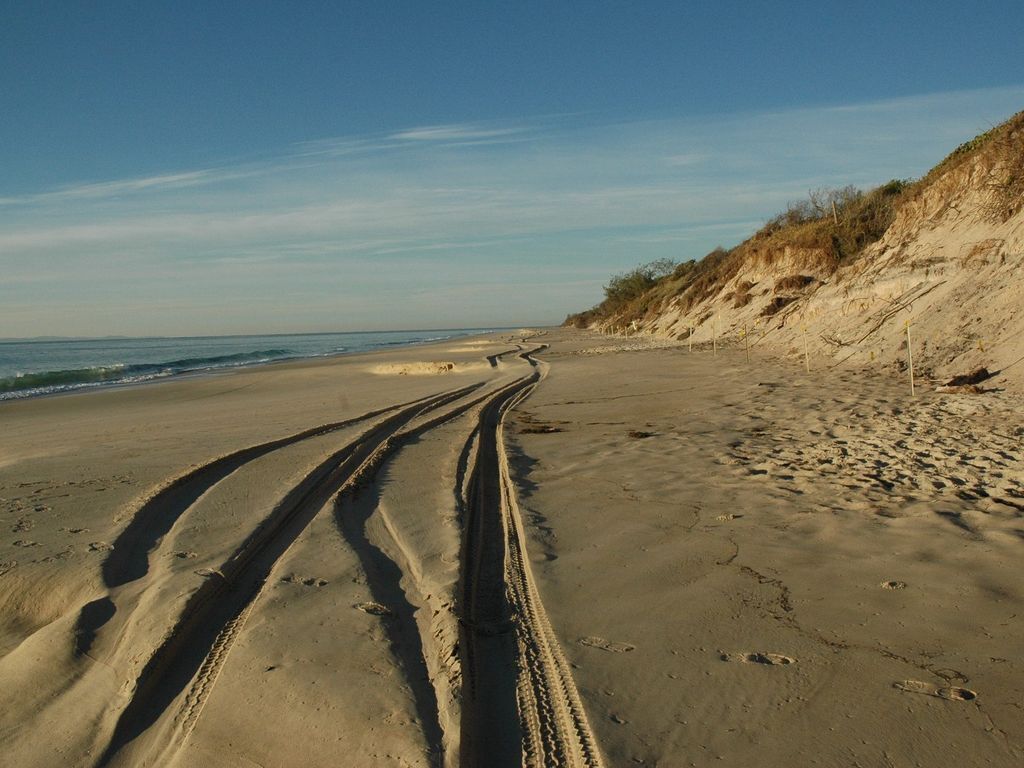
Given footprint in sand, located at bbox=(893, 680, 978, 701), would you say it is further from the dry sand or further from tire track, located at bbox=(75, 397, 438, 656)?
tire track, located at bbox=(75, 397, 438, 656)

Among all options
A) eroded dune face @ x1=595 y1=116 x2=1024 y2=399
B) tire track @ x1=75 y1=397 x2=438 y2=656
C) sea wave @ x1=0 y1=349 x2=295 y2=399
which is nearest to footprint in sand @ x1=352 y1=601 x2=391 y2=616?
tire track @ x1=75 y1=397 x2=438 y2=656

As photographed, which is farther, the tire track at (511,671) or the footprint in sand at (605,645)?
the footprint in sand at (605,645)

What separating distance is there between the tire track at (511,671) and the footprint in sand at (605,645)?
15 cm

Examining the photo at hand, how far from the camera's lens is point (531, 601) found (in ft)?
14.3

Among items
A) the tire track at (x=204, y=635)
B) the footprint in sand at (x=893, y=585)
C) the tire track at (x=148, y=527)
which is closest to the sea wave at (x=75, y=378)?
the tire track at (x=148, y=527)

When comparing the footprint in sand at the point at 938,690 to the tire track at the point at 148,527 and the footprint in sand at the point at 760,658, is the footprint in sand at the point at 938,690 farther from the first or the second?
the tire track at the point at 148,527

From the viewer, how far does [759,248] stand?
29.0 meters

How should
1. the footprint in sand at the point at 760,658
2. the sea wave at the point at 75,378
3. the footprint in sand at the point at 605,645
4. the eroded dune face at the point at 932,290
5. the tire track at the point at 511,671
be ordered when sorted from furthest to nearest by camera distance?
the sea wave at the point at 75,378
the eroded dune face at the point at 932,290
the footprint in sand at the point at 605,645
the footprint in sand at the point at 760,658
the tire track at the point at 511,671

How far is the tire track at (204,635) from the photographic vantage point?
125 inches

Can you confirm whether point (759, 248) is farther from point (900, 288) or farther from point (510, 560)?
point (510, 560)

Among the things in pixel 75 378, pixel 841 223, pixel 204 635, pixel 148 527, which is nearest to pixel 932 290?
pixel 841 223

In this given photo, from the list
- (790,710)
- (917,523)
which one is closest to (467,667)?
(790,710)

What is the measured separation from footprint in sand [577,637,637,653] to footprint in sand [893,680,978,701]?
1.18m

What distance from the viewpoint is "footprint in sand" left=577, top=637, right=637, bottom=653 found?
3.68m
